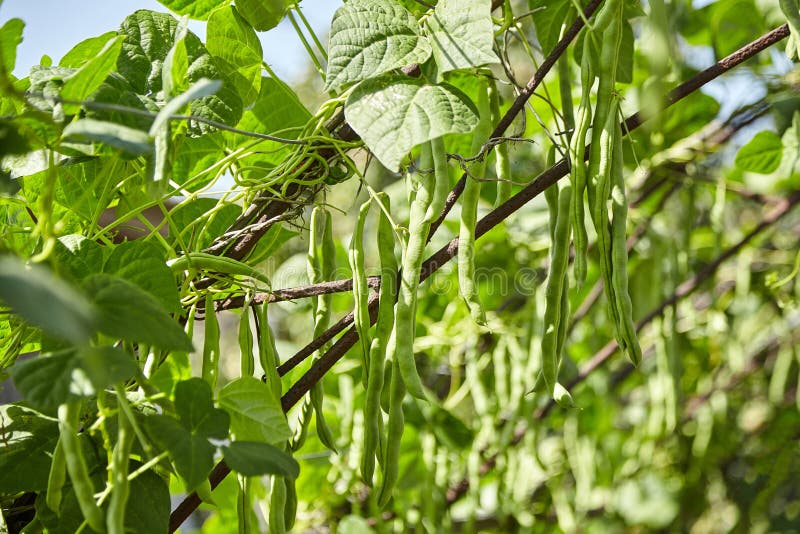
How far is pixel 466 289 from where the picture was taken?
606 millimetres

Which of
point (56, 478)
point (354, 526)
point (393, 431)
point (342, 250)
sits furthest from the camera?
point (342, 250)

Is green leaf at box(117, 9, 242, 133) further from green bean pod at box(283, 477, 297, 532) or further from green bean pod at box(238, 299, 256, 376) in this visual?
green bean pod at box(283, 477, 297, 532)

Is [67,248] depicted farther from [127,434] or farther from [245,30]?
[245,30]

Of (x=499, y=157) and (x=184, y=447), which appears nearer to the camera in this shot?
(x=184, y=447)

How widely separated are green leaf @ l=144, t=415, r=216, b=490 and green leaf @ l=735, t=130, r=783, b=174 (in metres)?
0.92

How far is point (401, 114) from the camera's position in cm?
52

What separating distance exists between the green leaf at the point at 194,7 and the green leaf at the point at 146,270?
0.94 feet

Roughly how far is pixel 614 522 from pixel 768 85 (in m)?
1.00

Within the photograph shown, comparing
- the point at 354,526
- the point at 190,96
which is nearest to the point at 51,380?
the point at 190,96

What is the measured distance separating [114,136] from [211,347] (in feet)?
0.80

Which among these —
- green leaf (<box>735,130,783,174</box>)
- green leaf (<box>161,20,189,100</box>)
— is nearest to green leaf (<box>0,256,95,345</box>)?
green leaf (<box>161,20,189,100</box>)

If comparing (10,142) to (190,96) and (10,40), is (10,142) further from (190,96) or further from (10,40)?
(10,40)

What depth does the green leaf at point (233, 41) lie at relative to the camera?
0.71m

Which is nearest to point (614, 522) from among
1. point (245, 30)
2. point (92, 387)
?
point (245, 30)
